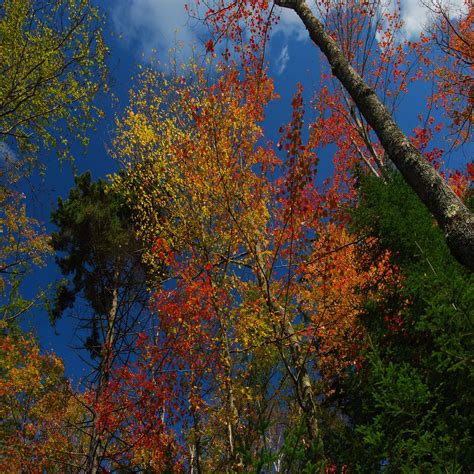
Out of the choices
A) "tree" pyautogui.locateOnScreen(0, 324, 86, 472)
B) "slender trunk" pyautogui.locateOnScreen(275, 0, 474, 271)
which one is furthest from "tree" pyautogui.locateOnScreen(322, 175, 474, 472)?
"tree" pyautogui.locateOnScreen(0, 324, 86, 472)

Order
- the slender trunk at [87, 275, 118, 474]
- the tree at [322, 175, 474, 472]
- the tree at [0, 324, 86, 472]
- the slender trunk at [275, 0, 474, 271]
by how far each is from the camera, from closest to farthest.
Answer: the slender trunk at [275, 0, 474, 271] → the tree at [322, 175, 474, 472] → the slender trunk at [87, 275, 118, 474] → the tree at [0, 324, 86, 472]

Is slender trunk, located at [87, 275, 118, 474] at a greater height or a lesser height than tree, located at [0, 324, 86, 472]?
lesser

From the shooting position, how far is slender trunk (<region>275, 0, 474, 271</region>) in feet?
11.7

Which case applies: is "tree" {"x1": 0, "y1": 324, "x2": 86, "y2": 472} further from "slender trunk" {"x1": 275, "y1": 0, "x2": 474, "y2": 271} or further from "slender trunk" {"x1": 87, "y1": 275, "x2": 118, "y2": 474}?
"slender trunk" {"x1": 275, "y1": 0, "x2": 474, "y2": 271}

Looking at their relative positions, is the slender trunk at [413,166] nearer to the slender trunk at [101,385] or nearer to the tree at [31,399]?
the slender trunk at [101,385]

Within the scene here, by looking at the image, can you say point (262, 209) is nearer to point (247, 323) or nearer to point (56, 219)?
point (247, 323)

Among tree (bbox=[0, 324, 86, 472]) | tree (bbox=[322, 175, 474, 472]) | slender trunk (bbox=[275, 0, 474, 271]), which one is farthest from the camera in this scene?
tree (bbox=[0, 324, 86, 472])

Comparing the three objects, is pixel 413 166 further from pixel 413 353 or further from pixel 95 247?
pixel 95 247

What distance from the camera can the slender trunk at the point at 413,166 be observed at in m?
3.56

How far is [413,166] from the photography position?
4023mm

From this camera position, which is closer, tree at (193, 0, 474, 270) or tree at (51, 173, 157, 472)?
tree at (193, 0, 474, 270)

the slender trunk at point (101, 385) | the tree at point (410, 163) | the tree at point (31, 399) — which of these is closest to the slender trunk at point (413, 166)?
the tree at point (410, 163)

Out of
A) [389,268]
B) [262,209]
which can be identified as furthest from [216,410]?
[262,209]

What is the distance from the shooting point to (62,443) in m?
13.0
